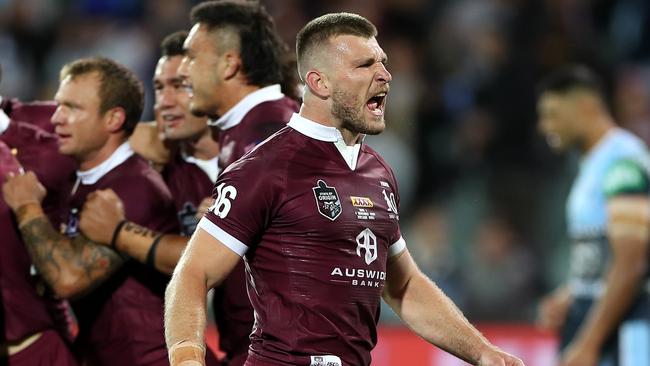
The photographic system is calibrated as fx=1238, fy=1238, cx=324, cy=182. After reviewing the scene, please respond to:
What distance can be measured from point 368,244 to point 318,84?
0.65 meters

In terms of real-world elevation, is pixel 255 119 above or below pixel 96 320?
above

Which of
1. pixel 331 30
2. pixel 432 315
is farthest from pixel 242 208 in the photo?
pixel 432 315

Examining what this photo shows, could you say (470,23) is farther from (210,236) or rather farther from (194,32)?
(210,236)

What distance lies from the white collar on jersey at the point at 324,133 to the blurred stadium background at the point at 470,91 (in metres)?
6.34

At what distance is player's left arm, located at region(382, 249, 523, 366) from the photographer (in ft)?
16.2

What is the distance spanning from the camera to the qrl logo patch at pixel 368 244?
4.70 metres

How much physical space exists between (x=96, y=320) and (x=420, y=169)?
674 centimetres

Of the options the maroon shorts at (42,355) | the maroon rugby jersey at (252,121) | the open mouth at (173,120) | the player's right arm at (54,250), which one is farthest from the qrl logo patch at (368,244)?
the open mouth at (173,120)

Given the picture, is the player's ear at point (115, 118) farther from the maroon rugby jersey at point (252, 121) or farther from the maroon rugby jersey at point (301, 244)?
the maroon rugby jersey at point (301, 244)

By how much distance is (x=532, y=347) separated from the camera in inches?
388

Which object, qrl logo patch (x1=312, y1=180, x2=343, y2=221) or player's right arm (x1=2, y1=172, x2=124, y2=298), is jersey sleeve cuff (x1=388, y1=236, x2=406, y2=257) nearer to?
qrl logo patch (x1=312, y1=180, x2=343, y2=221)

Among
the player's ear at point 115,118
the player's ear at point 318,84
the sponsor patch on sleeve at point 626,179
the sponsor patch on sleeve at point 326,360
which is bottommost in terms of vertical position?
the sponsor patch on sleeve at point 626,179

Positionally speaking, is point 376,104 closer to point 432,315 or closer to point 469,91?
point 432,315

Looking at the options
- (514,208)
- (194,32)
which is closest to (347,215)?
(194,32)
